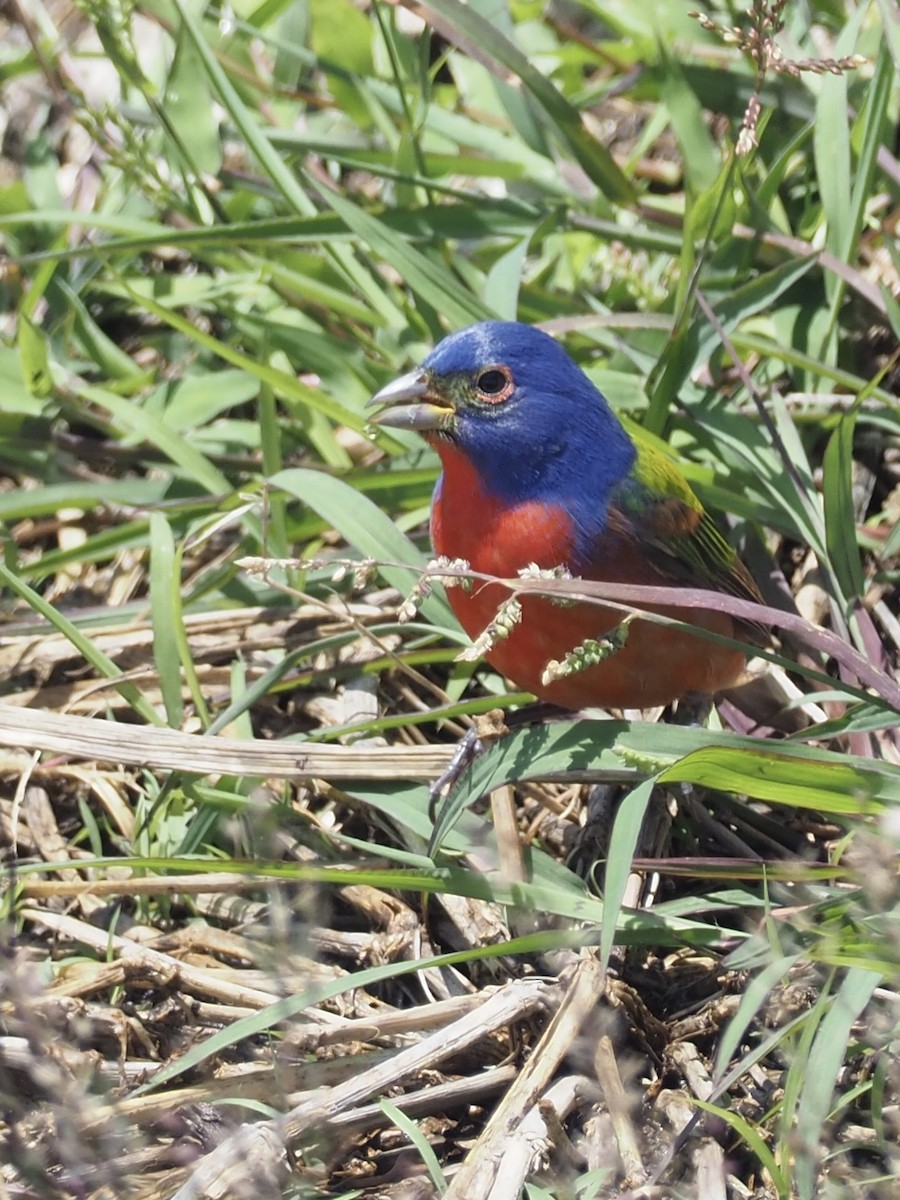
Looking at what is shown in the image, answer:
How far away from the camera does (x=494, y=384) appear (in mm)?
3535

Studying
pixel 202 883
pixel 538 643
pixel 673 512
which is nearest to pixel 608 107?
pixel 673 512

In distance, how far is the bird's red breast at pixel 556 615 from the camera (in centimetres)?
324

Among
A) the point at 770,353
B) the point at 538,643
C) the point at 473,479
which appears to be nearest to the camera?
the point at 538,643

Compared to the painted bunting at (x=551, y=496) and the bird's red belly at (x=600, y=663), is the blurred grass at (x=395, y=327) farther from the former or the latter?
the painted bunting at (x=551, y=496)

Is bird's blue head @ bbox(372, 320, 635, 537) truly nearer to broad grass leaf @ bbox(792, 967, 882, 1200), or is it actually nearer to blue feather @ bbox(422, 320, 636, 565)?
blue feather @ bbox(422, 320, 636, 565)

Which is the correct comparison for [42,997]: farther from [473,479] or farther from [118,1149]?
[473,479]

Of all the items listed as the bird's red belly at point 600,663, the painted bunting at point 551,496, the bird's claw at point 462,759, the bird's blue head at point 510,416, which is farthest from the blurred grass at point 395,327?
the bird's blue head at point 510,416

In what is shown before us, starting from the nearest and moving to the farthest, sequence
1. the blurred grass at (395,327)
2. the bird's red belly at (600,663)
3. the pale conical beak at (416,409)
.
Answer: the bird's red belly at (600,663)
the pale conical beak at (416,409)
the blurred grass at (395,327)

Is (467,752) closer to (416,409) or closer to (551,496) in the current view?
(551,496)

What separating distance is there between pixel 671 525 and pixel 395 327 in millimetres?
1305

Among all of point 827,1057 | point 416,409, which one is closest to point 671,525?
point 416,409

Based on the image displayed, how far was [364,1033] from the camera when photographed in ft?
9.63

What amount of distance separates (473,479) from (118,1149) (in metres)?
1.63

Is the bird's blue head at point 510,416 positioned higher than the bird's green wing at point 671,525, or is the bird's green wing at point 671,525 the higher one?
the bird's blue head at point 510,416
